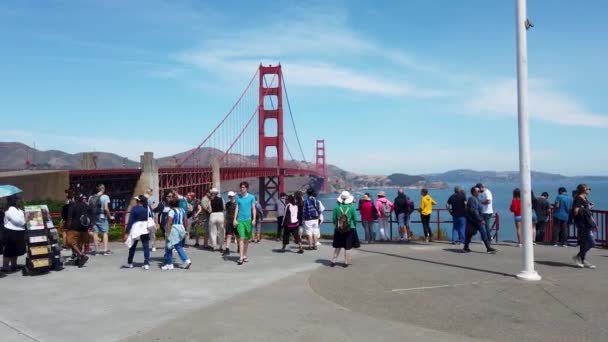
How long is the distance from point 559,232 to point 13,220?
39.0 feet

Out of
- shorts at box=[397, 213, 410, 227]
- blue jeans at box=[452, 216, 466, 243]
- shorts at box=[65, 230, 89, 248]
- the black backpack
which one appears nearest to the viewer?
the black backpack

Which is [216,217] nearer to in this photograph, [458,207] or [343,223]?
[343,223]

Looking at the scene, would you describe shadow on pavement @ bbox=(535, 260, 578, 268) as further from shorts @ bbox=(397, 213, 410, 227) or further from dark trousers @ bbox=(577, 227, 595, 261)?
shorts @ bbox=(397, 213, 410, 227)

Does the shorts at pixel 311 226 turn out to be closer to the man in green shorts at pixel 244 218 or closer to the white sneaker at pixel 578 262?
the man in green shorts at pixel 244 218

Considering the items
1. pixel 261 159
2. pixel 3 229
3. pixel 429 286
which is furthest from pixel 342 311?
pixel 261 159

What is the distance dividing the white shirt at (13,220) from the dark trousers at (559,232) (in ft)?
38.0

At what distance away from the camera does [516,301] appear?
22.9 feet

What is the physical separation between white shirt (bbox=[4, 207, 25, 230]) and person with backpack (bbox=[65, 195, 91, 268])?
888 mm

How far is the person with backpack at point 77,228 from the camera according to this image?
988cm

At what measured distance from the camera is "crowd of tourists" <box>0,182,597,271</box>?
949 cm

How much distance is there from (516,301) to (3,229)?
27.8ft

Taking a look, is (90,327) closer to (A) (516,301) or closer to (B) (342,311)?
(B) (342,311)

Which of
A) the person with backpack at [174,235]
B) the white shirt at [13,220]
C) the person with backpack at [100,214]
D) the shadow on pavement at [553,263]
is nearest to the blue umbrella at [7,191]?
the white shirt at [13,220]

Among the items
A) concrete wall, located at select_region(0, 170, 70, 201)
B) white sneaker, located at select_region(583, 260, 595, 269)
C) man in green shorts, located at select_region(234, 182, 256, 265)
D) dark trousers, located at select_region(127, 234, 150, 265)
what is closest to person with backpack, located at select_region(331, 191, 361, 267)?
man in green shorts, located at select_region(234, 182, 256, 265)
